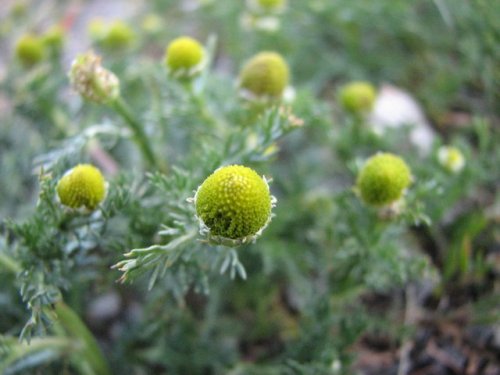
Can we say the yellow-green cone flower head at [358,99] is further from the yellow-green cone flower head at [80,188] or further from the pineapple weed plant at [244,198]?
the yellow-green cone flower head at [80,188]

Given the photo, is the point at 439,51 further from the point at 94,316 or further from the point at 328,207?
the point at 94,316

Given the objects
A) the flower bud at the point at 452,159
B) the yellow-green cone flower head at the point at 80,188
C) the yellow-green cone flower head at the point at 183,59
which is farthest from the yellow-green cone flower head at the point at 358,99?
the yellow-green cone flower head at the point at 80,188

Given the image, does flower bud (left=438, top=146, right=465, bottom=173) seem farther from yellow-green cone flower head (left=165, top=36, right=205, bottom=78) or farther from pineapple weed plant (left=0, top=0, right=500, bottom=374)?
yellow-green cone flower head (left=165, top=36, right=205, bottom=78)

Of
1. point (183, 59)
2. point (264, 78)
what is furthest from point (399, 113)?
point (183, 59)

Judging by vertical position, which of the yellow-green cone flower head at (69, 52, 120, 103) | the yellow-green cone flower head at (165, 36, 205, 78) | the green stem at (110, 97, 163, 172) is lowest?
the green stem at (110, 97, 163, 172)

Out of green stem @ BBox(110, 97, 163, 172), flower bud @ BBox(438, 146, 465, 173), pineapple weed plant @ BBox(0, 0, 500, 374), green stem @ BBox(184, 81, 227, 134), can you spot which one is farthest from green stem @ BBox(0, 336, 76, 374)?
flower bud @ BBox(438, 146, 465, 173)

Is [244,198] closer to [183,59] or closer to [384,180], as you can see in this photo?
[384,180]
